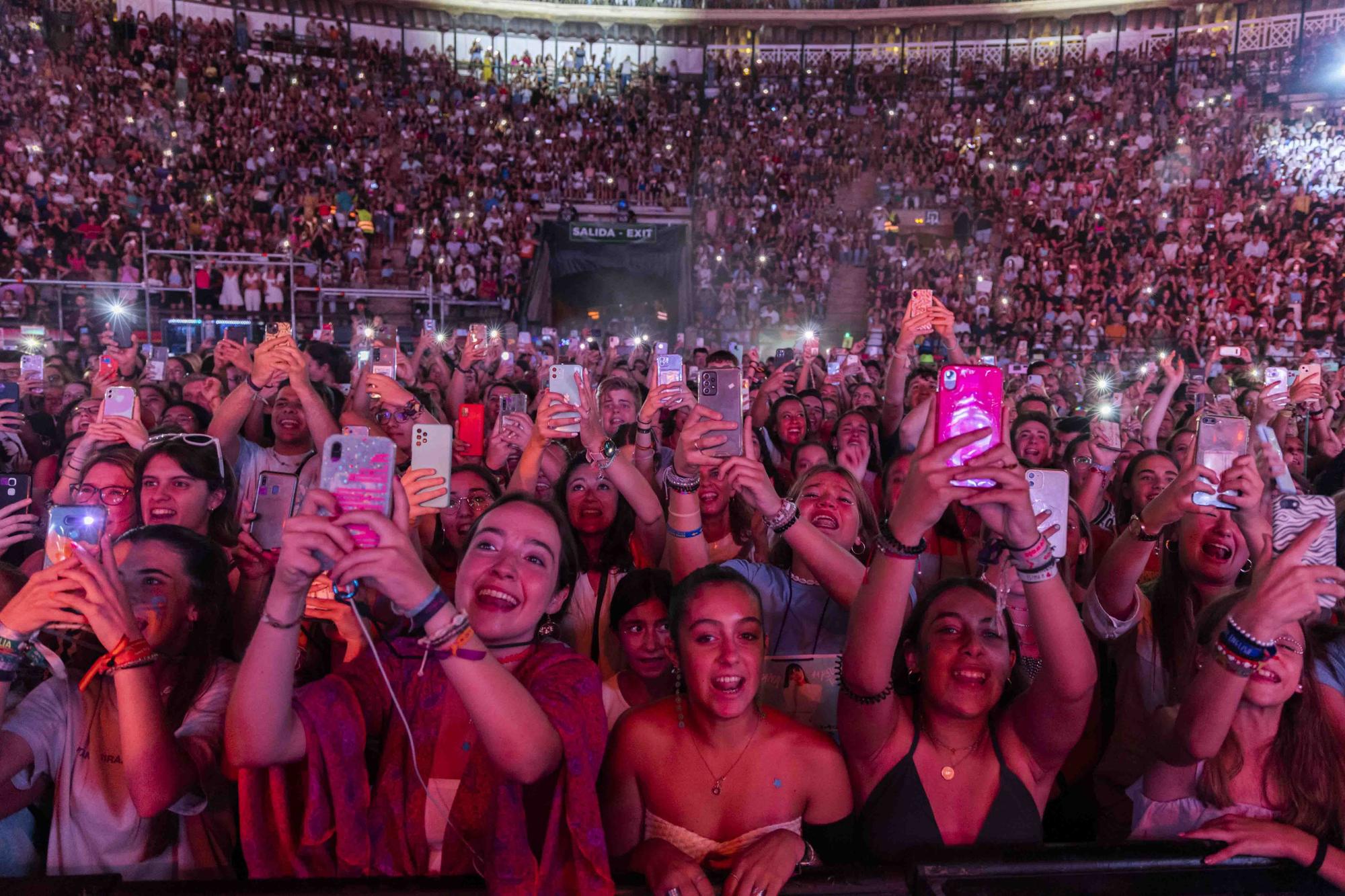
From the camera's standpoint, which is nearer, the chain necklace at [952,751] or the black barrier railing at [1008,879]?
the black barrier railing at [1008,879]

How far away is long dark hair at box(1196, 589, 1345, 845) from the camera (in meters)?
1.88

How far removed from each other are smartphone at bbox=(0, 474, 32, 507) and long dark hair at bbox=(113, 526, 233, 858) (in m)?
0.33

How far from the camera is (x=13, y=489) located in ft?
7.48

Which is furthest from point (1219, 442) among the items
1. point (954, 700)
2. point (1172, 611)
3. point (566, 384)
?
point (566, 384)

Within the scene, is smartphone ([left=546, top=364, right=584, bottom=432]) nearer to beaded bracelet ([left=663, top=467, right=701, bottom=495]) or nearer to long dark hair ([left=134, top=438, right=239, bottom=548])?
beaded bracelet ([left=663, top=467, right=701, bottom=495])

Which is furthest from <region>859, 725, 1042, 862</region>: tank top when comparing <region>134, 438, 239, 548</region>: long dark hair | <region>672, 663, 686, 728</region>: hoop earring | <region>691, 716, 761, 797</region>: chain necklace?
<region>134, 438, 239, 548</region>: long dark hair

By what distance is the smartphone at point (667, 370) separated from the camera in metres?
3.69

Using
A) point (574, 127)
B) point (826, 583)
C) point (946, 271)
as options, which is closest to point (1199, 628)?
point (826, 583)

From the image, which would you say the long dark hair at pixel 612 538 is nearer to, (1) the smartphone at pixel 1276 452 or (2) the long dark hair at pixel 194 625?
(2) the long dark hair at pixel 194 625

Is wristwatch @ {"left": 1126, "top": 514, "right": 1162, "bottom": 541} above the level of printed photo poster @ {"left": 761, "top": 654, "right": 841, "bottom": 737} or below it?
above

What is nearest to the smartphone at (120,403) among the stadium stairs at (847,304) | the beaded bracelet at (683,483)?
the beaded bracelet at (683,483)

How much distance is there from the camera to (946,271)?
17031 millimetres

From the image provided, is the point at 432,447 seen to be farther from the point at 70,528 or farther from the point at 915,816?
the point at 915,816

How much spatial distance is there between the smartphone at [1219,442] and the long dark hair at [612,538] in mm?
1825
